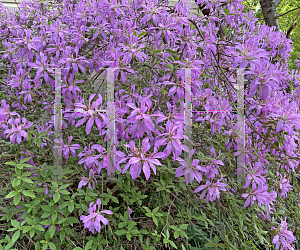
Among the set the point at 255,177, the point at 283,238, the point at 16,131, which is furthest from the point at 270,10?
the point at 16,131

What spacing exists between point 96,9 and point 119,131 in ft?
2.80

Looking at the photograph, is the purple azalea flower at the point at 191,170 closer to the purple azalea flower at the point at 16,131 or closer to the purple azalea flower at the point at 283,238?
the purple azalea flower at the point at 283,238

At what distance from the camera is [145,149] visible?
1016 millimetres

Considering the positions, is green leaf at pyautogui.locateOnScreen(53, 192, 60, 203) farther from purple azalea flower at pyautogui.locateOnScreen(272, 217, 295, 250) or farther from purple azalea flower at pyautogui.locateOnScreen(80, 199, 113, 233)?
purple azalea flower at pyautogui.locateOnScreen(272, 217, 295, 250)

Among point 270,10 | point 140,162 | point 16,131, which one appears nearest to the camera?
point 140,162

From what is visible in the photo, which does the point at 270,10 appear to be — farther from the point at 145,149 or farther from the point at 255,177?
the point at 145,149

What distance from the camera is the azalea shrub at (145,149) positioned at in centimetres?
116

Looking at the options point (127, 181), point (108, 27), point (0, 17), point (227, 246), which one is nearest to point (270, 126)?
point (227, 246)

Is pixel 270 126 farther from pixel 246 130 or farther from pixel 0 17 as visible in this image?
pixel 0 17

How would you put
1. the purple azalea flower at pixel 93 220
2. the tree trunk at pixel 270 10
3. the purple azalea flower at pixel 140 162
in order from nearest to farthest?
the purple azalea flower at pixel 140 162, the purple azalea flower at pixel 93 220, the tree trunk at pixel 270 10

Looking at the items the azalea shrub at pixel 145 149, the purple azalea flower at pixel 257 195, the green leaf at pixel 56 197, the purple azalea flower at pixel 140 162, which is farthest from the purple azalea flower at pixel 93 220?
the purple azalea flower at pixel 257 195

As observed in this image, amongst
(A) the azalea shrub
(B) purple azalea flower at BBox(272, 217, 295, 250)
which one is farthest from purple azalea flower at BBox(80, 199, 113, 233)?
(B) purple azalea flower at BBox(272, 217, 295, 250)

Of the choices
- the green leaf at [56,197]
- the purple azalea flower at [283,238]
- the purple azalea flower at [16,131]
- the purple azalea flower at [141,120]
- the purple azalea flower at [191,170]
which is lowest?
the purple azalea flower at [283,238]

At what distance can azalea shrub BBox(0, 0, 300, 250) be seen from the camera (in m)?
1.16
